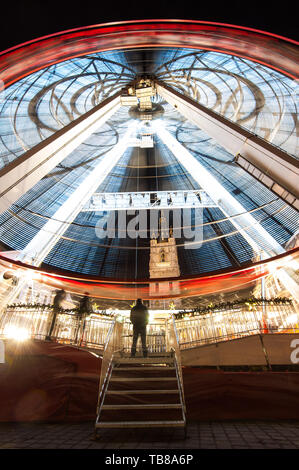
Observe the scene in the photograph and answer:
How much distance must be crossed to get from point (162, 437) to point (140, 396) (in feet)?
2.95

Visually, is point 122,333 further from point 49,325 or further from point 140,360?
point 140,360

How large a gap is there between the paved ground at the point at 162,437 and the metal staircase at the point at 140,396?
0.56 feet

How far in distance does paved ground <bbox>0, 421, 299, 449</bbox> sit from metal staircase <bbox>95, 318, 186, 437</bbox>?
0.17 meters

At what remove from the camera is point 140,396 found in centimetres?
375

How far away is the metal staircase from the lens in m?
3.20

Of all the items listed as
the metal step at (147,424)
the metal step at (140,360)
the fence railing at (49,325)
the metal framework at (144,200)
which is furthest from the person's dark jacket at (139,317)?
the metal framework at (144,200)

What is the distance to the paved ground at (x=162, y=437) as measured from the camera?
2.48 m

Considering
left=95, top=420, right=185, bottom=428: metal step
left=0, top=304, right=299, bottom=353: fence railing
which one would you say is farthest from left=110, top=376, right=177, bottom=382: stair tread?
left=0, top=304, right=299, bottom=353: fence railing

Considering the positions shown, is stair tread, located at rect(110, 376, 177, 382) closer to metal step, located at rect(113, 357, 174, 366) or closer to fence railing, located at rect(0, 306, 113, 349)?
metal step, located at rect(113, 357, 174, 366)

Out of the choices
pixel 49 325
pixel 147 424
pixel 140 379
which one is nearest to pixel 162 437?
pixel 147 424

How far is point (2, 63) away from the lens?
4.29 m

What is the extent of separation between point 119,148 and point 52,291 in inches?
339

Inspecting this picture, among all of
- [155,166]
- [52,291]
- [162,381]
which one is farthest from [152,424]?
[155,166]
